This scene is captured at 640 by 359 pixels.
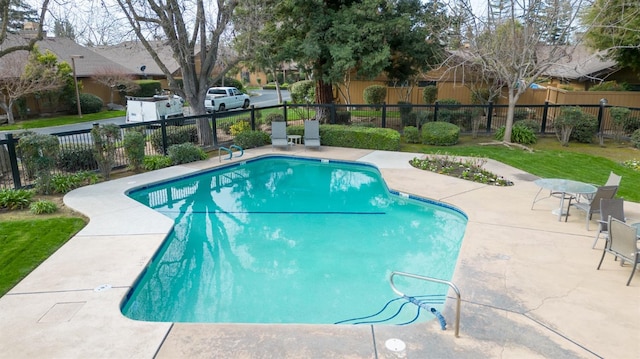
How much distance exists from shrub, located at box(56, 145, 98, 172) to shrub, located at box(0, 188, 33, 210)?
1.85 meters

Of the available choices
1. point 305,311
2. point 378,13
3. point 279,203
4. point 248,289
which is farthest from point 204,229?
point 378,13

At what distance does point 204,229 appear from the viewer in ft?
26.6

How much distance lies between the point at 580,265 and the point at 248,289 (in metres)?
4.64

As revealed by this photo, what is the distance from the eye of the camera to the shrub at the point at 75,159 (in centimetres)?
1037

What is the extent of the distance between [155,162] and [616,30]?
17.2 m

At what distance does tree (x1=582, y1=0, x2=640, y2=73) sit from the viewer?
1383 cm

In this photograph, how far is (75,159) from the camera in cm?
1052

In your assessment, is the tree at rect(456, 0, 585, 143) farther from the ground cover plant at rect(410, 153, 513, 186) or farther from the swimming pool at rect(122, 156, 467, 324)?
the swimming pool at rect(122, 156, 467, 324)

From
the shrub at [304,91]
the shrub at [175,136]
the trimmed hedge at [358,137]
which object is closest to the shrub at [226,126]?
the shrub at [175,136]

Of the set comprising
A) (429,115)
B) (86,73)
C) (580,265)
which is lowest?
(580,265)

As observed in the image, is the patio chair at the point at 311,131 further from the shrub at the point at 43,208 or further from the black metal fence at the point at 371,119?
the shrub at the point at 43,208

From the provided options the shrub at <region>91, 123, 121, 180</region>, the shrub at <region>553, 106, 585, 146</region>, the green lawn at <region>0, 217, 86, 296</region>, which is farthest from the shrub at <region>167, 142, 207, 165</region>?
the shrub at <region>553, 106, 585, 146</region>

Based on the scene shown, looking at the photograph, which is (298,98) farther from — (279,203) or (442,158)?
(279,203)

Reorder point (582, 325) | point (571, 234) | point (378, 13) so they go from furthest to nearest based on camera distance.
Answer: point (378, 13), point (571, 234), point (582, 325)
